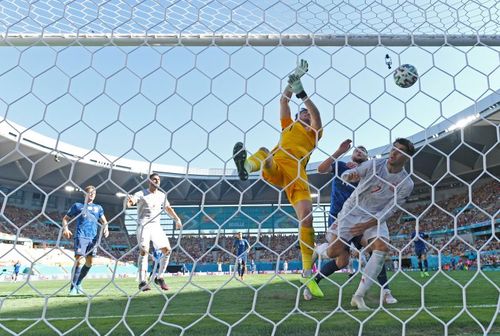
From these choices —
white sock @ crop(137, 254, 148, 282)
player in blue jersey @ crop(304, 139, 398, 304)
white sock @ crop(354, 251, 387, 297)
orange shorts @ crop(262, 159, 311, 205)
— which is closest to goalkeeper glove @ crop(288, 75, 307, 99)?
player in blue jersey @ crop(304, 139, 398, 304)

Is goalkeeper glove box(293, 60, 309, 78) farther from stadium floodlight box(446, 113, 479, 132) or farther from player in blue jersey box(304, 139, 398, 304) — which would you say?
stadium floodlight box(446, 113, 479, 132)

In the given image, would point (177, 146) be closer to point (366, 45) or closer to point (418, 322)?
point (366, 45)

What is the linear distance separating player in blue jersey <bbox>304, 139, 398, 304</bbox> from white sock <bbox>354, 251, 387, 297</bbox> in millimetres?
108

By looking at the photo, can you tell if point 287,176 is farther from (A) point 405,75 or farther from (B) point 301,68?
(A) point 405,75

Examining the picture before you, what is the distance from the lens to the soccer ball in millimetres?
2809

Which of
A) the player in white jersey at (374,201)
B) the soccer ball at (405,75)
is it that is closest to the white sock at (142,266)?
the player in white jersey at (374,201)

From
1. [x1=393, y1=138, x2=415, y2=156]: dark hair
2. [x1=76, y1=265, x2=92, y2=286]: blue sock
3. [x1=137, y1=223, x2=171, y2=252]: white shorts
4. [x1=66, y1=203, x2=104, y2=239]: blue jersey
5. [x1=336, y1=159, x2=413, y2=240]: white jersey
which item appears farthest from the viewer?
[x1=66, y1=203, x2=104, y2=239]: blue jersey

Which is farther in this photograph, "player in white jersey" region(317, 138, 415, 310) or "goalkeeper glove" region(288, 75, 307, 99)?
"player in white jersey" region(317, 138, 415, 310)

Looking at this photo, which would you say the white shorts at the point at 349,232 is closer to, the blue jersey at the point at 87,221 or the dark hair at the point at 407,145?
the dark hair at the point at 407,145

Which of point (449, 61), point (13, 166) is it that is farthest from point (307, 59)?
point (13, 166)

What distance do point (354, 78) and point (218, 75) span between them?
36.1 inches

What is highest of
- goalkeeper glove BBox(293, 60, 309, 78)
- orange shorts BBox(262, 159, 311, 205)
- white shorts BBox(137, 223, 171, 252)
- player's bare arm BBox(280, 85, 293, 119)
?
goalkeeper glove BBox(293, 60, 309, 78)

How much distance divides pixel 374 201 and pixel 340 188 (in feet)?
4.16

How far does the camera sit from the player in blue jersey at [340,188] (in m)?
2.99
